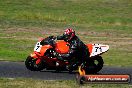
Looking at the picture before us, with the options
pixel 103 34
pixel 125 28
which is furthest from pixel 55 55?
pixel 125 28

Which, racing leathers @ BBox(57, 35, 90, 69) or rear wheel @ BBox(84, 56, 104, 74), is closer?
racing leathers @ BBox(57, 35, 90, 69)

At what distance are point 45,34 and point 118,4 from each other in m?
29.7

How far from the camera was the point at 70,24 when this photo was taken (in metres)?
39.3

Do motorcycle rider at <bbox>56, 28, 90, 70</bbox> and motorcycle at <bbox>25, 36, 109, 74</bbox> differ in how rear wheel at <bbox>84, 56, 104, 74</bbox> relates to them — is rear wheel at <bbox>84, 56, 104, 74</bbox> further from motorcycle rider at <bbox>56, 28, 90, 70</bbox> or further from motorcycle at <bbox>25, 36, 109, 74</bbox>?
motorcycle rider at <bbox>56, 28, 90, 70</bbox>

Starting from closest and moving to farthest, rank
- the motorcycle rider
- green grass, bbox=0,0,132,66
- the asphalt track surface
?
1. the asphalt track surface
2. the motorcycle rider
3. green grass, bbox=0,0,132,66

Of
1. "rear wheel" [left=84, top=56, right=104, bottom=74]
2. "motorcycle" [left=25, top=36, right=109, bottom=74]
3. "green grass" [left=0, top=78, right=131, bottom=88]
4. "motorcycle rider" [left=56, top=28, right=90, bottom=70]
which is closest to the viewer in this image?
"green grass" [left=0, top=78, right=131, bottom=88]

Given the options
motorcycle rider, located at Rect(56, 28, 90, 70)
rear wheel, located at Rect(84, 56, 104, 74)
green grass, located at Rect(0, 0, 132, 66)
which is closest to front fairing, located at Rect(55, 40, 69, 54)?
motorcycle rider, located at Rect(56, 28, 90, 70)

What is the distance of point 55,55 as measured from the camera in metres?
18.4

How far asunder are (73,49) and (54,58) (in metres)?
0.90

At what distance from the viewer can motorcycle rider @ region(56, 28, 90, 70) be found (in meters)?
17.9

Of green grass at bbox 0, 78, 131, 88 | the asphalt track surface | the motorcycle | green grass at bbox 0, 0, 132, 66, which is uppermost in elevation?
the motorcycle

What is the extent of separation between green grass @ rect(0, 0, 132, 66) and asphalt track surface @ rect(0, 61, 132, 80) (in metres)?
1.52

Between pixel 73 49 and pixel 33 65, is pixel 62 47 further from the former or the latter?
pixel 33 65

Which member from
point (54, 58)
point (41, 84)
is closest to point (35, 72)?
point (54, 58)
